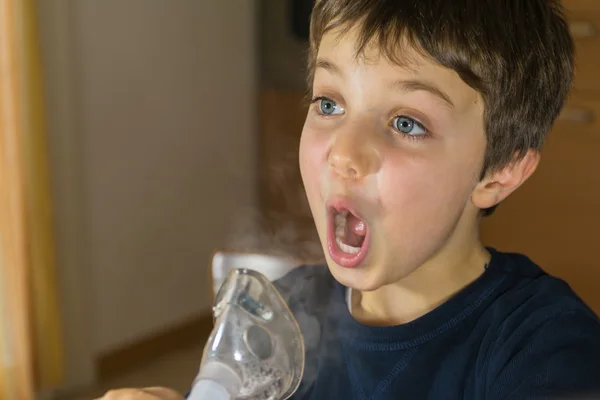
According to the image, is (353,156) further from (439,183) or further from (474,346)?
(474,346)

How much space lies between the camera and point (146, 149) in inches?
102

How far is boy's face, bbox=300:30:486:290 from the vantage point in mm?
764

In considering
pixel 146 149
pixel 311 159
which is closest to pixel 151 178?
Answer: pixel 146 149

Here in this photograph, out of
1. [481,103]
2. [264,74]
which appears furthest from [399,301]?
[264,74]

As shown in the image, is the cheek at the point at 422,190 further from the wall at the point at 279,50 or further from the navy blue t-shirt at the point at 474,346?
the wall at the point at 279,50

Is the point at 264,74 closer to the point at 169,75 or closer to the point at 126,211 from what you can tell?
the point at 169,75

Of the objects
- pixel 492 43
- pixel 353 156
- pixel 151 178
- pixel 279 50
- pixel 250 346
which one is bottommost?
pixel 151 178

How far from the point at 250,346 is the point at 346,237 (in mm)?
163

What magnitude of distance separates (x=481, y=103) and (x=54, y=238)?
1.79 m

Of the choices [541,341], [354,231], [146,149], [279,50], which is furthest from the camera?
[279,50]

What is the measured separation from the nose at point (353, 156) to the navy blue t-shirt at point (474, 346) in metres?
0.21

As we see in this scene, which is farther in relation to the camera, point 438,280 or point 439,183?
point 438,280

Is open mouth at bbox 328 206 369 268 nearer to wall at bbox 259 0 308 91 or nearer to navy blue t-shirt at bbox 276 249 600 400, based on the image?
navy blue t-shirt at bbox 276 249 600 400

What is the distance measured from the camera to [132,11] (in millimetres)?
2488
